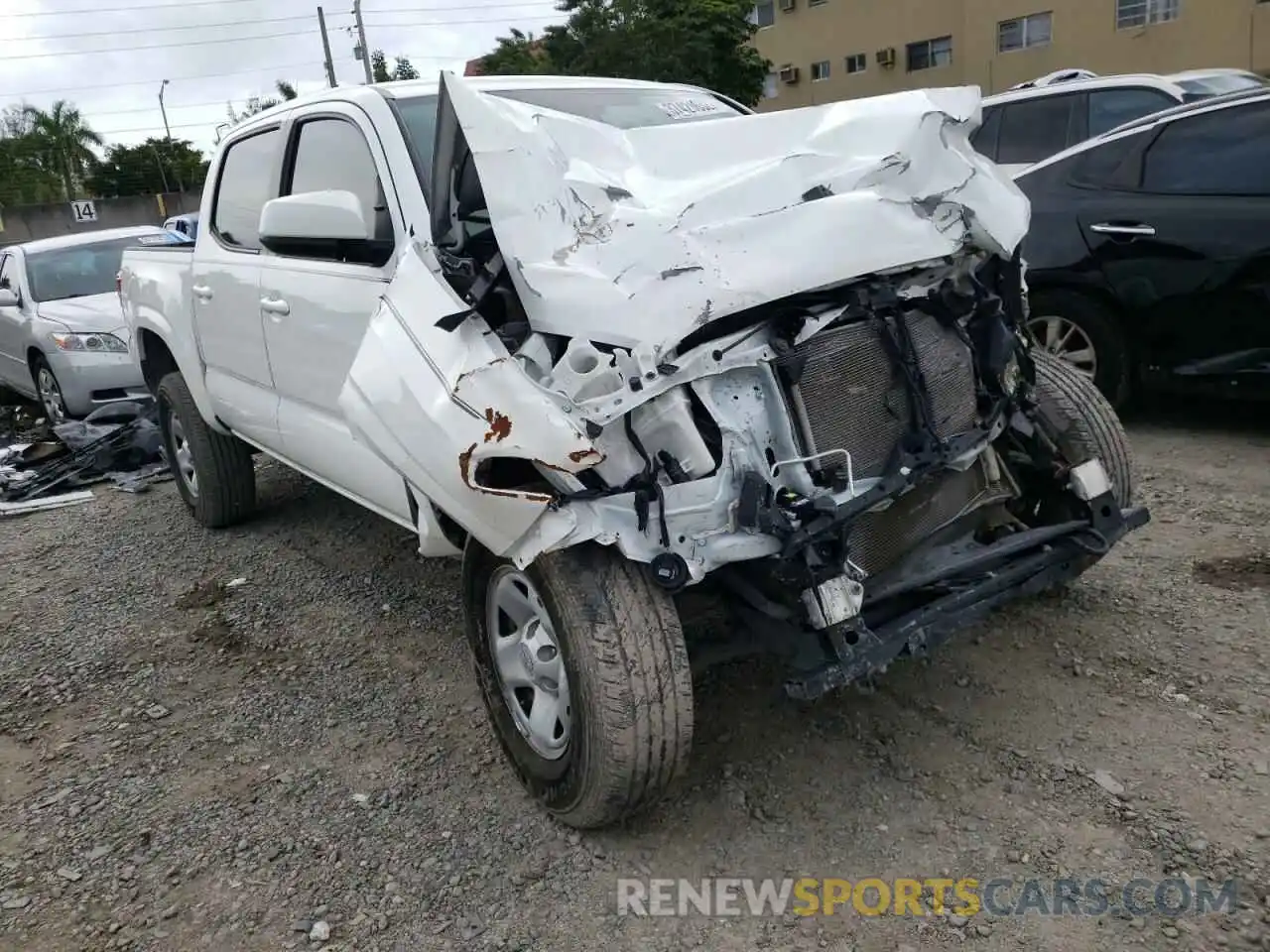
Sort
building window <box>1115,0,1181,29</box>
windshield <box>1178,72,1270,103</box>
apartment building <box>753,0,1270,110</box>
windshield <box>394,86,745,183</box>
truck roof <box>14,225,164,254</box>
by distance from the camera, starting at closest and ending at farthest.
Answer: windshield <box>394,86,745,183</box> < windshield <box>1178,72,1270,103</box> < truck roof <box>14,225,164,254</box> < apartment building <box>753,0,1270,110</box> < building window <box>1115,0,1181,29</box>

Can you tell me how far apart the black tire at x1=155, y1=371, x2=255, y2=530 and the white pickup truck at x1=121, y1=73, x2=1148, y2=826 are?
2.17 metres

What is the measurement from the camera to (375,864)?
2.75m

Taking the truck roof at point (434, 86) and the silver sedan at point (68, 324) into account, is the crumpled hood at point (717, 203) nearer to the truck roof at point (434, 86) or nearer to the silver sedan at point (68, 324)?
the truck roof at point (434, 86)

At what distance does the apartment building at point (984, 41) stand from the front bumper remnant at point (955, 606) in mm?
22762

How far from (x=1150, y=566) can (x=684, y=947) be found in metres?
2.52

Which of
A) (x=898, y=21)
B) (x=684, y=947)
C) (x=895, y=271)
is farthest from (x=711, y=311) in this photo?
(x=898, y=21)

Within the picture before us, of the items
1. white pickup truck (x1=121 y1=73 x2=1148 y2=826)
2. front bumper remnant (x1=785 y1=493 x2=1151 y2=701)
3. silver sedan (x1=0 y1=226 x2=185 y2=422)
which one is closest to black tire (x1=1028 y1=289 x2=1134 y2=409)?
white pickup truck (x1=121 y1=73 x2=1148 y2=826)

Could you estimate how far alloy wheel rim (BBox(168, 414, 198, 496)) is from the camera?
5.62 meters

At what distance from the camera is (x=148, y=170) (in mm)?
49406

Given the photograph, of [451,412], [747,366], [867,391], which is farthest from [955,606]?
[451,412]

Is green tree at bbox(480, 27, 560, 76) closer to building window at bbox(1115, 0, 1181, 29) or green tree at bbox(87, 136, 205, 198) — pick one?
building window at bbox(1115, 0, 1181, 29)

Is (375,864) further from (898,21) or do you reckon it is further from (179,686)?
(898,21)

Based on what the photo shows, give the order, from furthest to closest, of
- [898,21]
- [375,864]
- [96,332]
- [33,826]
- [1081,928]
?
[898,21]
[96,332]
[33,826]
[375,864]
[1081,928]

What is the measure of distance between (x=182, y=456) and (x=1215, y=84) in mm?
7656
